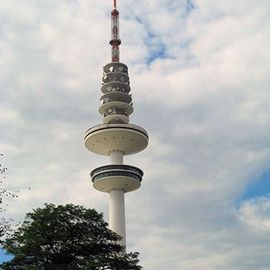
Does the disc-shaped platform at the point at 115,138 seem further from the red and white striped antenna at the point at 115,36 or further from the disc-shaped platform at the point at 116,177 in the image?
the red and white striped antenna at the point at 115,36

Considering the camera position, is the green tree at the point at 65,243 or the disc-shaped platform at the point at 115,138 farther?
the disc-shaped platform at the point at 115,138

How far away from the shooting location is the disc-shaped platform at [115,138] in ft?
405

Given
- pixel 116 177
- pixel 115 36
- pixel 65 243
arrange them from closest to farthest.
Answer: pixel 65 243, pixel 116 177, pixel 115 36

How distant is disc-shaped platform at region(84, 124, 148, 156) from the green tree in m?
56.0

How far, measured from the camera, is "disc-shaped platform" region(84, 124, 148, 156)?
123 m

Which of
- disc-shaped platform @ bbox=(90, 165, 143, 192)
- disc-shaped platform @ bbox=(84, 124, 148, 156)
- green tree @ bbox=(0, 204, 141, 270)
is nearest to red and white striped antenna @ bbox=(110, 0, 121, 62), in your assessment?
disc-shaped platform @ bbox=(84, 124, 148, 156)

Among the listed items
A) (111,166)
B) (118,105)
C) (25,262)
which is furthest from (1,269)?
(118,105)

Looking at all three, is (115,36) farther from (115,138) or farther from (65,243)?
(65,243)

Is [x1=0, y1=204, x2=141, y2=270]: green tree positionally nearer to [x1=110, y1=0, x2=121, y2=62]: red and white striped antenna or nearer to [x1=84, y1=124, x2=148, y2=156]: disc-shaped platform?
[x1=84, y1=124, x2=148, y2=156]: disc-shaped platform

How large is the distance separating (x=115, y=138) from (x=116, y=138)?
24 cm

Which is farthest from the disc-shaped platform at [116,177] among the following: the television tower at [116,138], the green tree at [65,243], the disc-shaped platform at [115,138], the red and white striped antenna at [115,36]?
the green tree at [65,243]

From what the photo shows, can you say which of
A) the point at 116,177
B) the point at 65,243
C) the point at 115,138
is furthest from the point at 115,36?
the point at 65,243

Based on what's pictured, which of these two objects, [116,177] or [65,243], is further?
[116,177]

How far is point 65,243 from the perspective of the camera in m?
65.0
